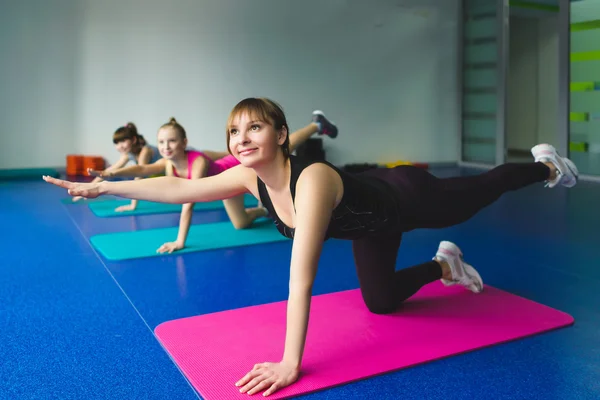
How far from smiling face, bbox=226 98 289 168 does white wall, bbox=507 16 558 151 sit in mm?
7812

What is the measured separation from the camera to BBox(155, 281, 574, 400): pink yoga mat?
5.79 feet

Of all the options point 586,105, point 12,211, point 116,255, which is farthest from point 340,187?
point 586,105

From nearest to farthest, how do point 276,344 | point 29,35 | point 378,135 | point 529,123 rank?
point 276,344
point 29,35
point 378,135
point 529,123

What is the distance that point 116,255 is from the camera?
10.5ft

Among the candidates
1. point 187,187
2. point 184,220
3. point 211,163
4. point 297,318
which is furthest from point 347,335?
point 211,163

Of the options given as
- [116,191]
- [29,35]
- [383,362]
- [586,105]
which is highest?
[29,35]

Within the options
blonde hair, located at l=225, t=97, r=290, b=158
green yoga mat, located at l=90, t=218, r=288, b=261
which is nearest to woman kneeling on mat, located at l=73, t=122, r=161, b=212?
green yoga mat, located at l=90, t=218, r=288, b=261

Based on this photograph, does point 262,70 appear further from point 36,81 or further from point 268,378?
point 268,378

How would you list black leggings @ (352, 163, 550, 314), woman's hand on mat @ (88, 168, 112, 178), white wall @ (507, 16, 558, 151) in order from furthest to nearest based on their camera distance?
white wall @ (507, 16, 558, 151) → woman's hand on mat @ (88, 168, 112, 178) → black leggings @ (352, 163, 550, 314)

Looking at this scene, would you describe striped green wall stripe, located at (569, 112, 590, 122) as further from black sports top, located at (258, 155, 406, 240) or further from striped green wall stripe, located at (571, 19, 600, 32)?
black sports top, located at (258, 155, 406, 240)

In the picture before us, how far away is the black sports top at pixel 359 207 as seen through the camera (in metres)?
1.82

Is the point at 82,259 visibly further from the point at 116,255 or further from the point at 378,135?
the point at 378,135

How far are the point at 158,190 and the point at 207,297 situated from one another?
777 millimetres

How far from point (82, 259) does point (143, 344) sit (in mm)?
1345
